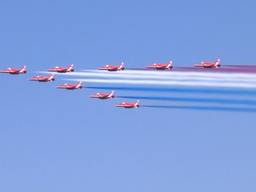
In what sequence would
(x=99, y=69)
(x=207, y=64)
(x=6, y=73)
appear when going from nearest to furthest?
1. (x=207, y=64)
2. (x=99, y=69)
3. (x=6, y=73)

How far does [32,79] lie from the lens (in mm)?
136000

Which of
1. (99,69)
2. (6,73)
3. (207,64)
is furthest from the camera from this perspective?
(6,73)

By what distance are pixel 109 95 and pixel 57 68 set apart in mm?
6595

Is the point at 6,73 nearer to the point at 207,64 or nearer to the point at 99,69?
the point at 99,69

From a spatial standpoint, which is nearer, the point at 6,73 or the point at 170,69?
the point at 170,69

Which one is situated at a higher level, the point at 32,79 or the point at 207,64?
the point at 32,79

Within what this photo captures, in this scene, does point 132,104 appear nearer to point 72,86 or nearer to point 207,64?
point 72,86

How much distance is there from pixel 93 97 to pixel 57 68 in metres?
5.46

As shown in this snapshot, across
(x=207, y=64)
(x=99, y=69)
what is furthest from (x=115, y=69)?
(x=207, y=64)

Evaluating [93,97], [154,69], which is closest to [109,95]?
[93,97]

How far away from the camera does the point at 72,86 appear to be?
135250mm

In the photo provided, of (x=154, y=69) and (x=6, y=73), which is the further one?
(x=6, y=73)

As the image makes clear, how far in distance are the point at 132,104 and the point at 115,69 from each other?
7648 millimetres

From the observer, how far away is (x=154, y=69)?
407 feet
